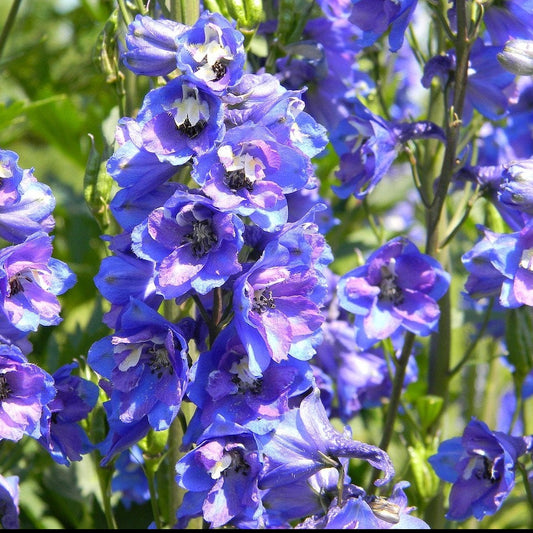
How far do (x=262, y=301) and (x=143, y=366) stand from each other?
6.2 inches

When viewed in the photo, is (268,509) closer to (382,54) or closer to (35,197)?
(35,197)

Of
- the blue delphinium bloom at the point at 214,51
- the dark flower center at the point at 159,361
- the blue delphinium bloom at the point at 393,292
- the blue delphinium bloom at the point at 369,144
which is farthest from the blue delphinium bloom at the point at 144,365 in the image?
the blue delphinium bloom at the point at 369,144

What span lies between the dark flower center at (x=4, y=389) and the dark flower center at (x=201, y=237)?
0.85ft

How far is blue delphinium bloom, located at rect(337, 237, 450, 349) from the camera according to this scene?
1360mm

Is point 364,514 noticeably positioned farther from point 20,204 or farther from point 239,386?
point 20,204

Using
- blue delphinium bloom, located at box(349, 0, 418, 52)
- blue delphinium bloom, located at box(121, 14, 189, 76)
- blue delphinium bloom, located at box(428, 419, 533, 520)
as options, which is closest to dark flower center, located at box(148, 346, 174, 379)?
blue delphinium bloom, located at box(121, 14, 189, 76)

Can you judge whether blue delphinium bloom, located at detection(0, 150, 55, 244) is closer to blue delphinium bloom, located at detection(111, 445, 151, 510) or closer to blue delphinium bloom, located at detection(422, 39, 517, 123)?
blue delphinium bloom, located at detection(111, 445, 151, 510)

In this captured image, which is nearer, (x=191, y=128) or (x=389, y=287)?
(x=191, y=128)

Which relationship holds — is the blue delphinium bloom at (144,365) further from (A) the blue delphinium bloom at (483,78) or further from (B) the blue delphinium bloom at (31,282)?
(A) the blue delphinium bloom at (483,78)

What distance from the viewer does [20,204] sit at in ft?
3.56

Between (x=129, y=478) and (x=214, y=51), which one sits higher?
(x=214, y=51)

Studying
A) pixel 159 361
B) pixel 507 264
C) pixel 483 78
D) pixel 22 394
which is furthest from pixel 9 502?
pixel 483 78

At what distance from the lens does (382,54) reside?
1.72 metres

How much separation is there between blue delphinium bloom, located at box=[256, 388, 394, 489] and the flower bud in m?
0.52
